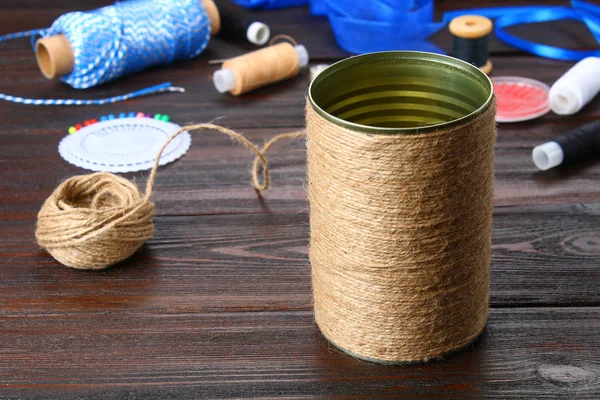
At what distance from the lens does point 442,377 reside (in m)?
0.87

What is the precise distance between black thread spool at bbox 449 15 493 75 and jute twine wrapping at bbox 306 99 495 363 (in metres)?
0.74

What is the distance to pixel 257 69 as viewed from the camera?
1.54 meters

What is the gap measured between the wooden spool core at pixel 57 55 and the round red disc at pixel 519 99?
0.77 m

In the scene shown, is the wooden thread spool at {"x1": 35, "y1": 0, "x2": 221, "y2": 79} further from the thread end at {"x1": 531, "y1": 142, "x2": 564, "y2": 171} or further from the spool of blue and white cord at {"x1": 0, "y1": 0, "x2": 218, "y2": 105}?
the thread end at {"x1": 531, "y1": 142, "x2": 564, "y2": 171}

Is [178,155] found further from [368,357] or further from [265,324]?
[368,357]

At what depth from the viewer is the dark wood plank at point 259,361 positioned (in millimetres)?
859

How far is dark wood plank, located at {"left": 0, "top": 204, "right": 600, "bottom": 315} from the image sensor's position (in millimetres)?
1000

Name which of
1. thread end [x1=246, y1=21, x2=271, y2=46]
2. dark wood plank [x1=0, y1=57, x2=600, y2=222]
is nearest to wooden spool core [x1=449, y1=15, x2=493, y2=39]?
dark wood plank [x1=0, y1=57, x2=600, y2=222]

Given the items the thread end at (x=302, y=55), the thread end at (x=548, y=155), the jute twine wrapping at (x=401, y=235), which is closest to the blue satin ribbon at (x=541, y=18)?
the thread end at (x=302, y=55)

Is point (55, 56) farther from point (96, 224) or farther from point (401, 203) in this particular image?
point (401, 203)

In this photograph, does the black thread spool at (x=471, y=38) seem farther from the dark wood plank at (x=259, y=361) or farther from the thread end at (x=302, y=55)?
the dark wood plank at (x=259, y=361)

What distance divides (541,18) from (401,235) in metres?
1.15

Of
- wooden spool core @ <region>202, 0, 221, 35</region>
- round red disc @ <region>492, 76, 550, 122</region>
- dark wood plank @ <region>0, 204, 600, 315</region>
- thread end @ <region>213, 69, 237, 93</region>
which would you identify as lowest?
round red disc @ <region>492, 76, 550, 122</region>

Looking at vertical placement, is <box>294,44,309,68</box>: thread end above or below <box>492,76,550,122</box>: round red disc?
above
